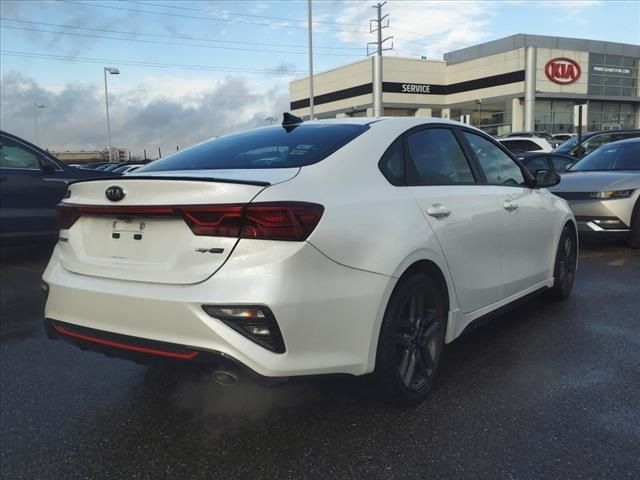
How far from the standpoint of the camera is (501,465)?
2.50 m

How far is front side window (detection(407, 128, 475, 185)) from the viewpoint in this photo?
338cm

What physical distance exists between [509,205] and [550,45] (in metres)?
48.3

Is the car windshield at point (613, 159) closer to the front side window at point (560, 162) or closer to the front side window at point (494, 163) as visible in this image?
the front side window at point (560, 162)

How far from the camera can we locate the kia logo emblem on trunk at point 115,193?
2.74m

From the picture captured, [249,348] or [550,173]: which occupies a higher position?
[550,173]

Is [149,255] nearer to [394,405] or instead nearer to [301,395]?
[301,395]

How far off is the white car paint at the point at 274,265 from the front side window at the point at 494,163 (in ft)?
3.15

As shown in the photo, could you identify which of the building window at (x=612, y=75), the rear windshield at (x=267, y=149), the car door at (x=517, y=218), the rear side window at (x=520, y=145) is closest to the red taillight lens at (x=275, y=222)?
the rear windshield at (x=267, y=149)

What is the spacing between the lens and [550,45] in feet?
153

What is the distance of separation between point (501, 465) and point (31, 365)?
3011 millimetres

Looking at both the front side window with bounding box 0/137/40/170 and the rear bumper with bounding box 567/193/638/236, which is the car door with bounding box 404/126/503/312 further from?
the front side window with bounding box 0/137/40/170

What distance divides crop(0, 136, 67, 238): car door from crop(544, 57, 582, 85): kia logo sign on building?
148 feet

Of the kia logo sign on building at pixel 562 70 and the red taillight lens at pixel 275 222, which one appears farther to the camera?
the kia logo sign on building at pixel 562 70

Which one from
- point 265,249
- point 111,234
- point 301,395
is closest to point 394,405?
point 301,395
